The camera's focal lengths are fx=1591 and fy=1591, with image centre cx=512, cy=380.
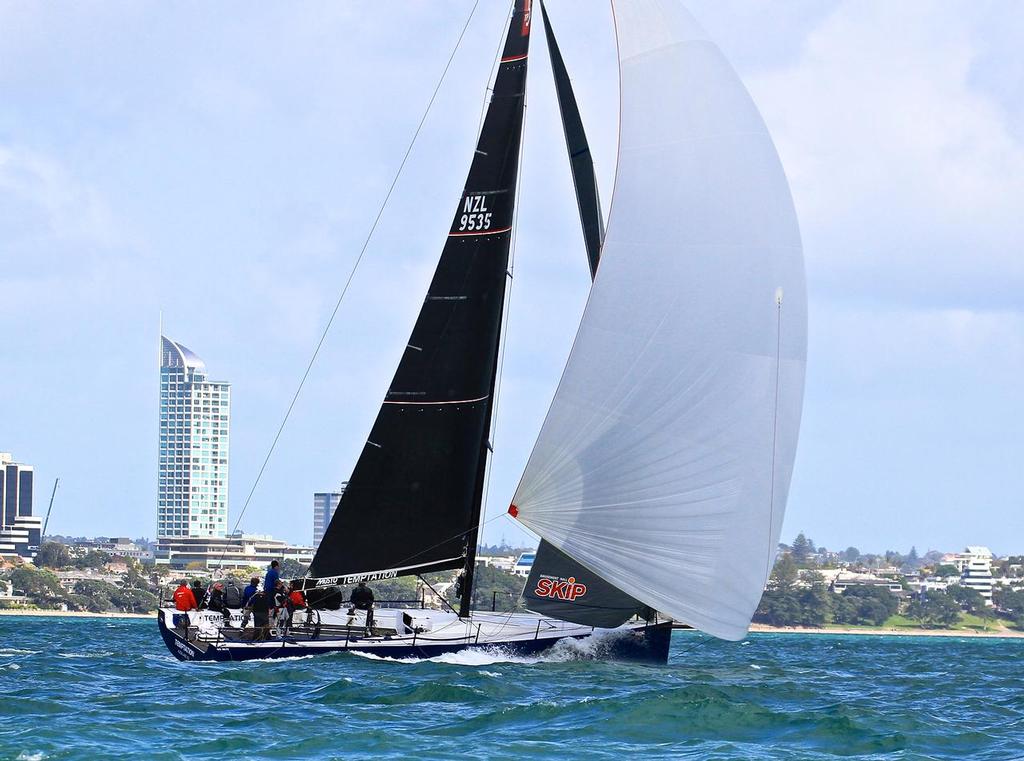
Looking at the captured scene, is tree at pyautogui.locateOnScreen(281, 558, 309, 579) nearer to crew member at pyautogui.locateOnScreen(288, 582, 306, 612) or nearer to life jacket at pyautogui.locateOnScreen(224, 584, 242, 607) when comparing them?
life jacket at pyautogui.locateOnScreen(224, 584, 242, 607)

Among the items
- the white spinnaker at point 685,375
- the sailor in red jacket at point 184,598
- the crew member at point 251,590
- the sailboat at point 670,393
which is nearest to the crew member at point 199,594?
the sailor in red jacket at point 184,598

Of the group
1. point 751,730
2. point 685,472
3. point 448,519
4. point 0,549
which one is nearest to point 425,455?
point 448,519

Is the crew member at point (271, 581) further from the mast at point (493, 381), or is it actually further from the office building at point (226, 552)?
the office building at point (226, 552)

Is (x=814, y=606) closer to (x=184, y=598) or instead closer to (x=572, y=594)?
(x=572, y=594)

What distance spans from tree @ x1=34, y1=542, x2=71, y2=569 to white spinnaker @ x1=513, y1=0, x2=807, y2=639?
5217 inches

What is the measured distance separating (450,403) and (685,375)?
5658 mm

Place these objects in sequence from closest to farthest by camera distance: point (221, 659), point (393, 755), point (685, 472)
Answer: point (393, 755) < point (685, 472) < point (221, 659)

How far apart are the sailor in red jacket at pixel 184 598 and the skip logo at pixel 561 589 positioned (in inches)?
247

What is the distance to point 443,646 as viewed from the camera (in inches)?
1045

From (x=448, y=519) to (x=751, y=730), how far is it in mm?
10139

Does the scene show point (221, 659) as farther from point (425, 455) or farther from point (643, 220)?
point (643, 220)

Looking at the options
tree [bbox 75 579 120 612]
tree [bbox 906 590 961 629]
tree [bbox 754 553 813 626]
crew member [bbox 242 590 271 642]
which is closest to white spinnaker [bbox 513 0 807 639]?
crew member [bbox 242 590 271 642]

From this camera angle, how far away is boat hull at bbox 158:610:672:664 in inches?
1043

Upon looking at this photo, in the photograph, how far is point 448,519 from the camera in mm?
29203
